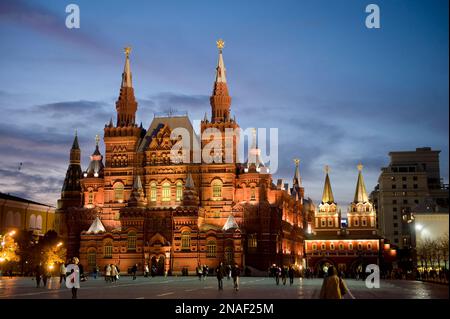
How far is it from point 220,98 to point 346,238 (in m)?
50.5

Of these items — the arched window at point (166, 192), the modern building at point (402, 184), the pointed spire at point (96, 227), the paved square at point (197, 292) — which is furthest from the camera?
the modern building at point (402, 184)

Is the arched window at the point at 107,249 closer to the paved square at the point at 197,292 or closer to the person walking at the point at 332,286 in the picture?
the paved square at the point at 197,292

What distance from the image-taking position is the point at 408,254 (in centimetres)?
13112

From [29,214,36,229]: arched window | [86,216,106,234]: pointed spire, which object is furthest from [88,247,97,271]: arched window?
[29,214,36,229]: arched window

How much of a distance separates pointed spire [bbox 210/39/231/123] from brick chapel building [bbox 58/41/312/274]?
149 mm

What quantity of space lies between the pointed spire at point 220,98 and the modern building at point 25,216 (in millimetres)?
35994

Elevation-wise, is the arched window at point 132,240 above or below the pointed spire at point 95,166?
below

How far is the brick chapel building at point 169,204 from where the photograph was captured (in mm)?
84312

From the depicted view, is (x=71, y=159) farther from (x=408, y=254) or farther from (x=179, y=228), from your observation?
(x=408, y=254)

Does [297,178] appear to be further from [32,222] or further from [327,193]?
[32,222]

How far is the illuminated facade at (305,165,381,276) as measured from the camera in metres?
125

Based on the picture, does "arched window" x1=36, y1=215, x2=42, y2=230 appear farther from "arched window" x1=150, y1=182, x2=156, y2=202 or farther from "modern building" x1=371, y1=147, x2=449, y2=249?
"modern building" x1=371, y1=147, x2=449, y2=249

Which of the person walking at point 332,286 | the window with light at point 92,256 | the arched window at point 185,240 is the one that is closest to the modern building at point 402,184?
the arched window at point 185,240
